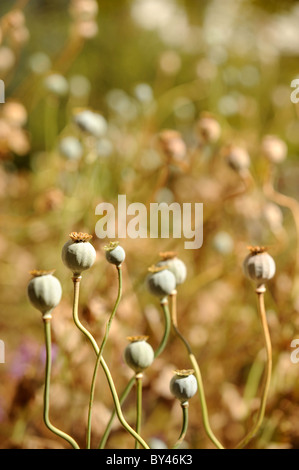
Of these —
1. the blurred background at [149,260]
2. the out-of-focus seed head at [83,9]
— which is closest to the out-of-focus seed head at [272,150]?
the blurred background at [149,260]

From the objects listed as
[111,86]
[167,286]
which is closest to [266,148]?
[167,286]

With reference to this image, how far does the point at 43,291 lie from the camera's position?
0.23 metres

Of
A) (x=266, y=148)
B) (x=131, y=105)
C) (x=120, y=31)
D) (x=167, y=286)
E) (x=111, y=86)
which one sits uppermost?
(x=120, y=31)

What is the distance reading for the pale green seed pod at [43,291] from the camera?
0.77ft

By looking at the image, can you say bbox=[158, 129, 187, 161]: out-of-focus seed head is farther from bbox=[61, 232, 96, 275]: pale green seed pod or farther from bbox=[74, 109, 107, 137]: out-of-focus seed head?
bbox=[61, 232, 96, 275]: pale green seed pod

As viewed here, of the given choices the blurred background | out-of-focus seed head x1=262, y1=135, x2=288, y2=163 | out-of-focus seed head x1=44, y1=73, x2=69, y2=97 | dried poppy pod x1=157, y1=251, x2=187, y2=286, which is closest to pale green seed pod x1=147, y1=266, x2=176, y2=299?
dried poppy pod x1=157, y1=251, x2=187, y2=286

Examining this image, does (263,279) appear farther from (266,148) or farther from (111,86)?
(111,86)

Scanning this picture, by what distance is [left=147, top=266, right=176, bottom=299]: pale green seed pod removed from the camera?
283 mm

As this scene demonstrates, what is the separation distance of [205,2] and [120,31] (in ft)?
0.86

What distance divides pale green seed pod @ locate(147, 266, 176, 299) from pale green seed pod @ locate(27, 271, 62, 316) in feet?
0.21

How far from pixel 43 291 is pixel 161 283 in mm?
74

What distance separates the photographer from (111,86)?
1313 millimetres

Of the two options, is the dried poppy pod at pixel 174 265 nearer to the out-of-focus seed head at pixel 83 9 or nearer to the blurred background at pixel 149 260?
the blurred background at pixel 149 260
